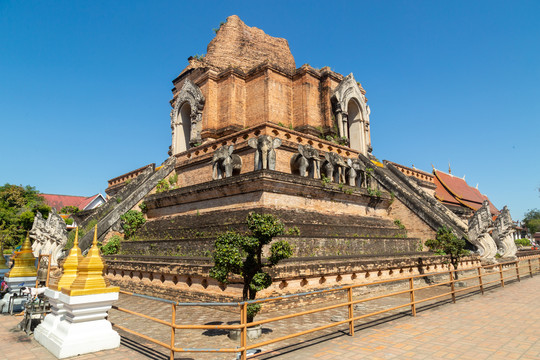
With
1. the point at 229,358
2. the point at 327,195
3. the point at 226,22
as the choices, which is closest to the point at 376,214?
the point at 327,195

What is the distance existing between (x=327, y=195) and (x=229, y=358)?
7.76 meters

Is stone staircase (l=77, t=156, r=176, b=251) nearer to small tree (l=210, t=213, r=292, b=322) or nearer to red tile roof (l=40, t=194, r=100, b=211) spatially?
small tree (l=210, t=213, r=292, b=322)

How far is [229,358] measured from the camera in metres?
4.58

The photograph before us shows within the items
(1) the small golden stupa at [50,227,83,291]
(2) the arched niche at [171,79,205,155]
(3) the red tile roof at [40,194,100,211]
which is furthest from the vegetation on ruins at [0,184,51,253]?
(1) the small golden stupa at [50,227,83,291]

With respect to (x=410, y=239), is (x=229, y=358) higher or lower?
lower

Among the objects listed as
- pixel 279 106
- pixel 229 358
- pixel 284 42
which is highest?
pixel 284 42

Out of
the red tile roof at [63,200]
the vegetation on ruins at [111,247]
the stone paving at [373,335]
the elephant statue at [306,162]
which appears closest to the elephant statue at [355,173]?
the elephant statue at [306,162]

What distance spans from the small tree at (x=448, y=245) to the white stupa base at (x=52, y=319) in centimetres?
1021

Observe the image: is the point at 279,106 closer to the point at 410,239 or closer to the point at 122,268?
A: the point at 410,239

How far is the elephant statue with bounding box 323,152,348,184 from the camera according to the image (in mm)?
12901

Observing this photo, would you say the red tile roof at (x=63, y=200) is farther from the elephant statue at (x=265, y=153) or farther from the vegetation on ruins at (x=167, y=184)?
the elephant statue at (x=265, y=153)

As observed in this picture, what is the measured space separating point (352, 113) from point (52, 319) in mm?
16833

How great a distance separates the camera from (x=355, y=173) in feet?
46.3

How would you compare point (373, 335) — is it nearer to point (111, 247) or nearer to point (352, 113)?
point (111, 247)
